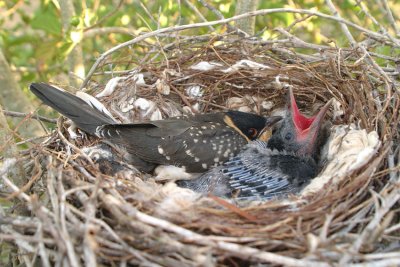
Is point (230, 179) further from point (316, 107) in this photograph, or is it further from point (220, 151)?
point (316, 107)

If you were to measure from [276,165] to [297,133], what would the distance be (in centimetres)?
22

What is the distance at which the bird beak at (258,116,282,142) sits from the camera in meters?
2.76

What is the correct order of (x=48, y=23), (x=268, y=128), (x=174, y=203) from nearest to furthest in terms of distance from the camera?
1. (x=174, y=203)
2. (x=268, y=128)
3. (x=48, y=23)

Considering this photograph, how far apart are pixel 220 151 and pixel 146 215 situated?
92cm

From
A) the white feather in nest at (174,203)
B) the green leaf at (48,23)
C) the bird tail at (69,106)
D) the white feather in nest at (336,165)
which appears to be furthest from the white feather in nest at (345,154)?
the green leaf at (48,23)

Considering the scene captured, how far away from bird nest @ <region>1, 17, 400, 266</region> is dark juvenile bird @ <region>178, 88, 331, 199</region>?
0.13m

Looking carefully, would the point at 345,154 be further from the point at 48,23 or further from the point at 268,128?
the point at 48,23

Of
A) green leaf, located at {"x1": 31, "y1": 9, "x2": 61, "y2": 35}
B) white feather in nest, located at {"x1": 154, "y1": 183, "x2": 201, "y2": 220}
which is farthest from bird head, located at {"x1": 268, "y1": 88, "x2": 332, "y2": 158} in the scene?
green leaf, located at {"x1": 31, "y1": 9, "x2": 61, "y2": 35}

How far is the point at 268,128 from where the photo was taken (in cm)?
285

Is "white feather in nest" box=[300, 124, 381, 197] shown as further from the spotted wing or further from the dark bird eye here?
the spotted wing

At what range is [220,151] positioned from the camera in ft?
8.43

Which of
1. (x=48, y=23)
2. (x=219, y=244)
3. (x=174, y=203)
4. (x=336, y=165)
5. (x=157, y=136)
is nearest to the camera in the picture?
(x=219, y=244)

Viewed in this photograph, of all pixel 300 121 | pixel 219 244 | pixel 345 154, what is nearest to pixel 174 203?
pixel 219 244

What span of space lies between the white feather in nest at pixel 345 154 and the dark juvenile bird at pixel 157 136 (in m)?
0.48
